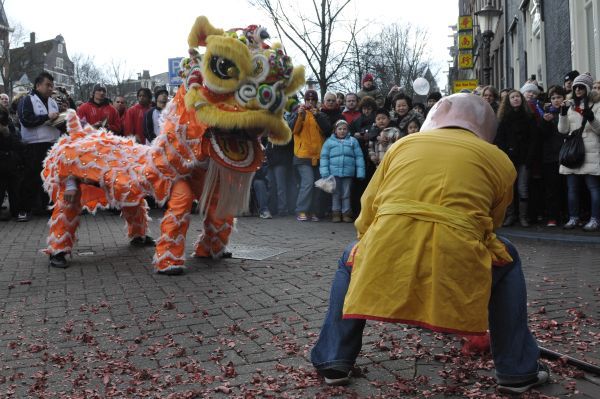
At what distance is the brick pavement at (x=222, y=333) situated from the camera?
3.47 meters

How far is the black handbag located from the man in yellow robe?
5782mm

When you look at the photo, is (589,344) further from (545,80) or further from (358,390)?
(545,80)

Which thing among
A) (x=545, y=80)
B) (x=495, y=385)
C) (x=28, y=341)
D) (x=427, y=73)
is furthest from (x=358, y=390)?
(x=427, y=73)

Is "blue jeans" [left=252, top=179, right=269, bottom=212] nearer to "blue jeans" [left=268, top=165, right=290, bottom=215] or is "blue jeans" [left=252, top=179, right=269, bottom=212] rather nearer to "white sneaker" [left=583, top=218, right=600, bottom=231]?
"blue jeans" [left=268, top=165, right=290, bottom=215]

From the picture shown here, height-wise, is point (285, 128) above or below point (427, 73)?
below

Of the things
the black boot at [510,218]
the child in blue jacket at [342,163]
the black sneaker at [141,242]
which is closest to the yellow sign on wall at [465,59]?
the child in blue jacket at [342,163]

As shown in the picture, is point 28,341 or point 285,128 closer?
point 28,341

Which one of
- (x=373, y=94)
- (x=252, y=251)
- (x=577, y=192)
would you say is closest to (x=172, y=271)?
(x=252, y=251)

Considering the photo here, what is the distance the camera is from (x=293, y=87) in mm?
6293

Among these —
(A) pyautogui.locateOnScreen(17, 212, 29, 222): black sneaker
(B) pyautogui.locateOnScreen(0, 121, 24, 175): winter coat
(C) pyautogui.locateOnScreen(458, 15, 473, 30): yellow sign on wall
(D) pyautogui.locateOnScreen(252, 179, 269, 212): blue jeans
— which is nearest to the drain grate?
(D) pyautogui.locateOnScreen(252, 179, 269, 212): blue jeans

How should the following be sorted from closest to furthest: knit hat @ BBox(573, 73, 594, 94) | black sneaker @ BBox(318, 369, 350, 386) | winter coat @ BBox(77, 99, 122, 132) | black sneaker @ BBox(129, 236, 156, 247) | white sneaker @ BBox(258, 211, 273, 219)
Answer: black sneaker @ BBox(318, 369, 350, 386) < black sneaker @ BBox(129, 236, 156, 247) < knit hat @ BBox(573, 73, 594, 94) < winter coat @ BBox(77, 99, 122, 132) < white sneaker @ BBox(258, 211, 273, 219)

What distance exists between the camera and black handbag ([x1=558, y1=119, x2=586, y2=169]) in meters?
8.55

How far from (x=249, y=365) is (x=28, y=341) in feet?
5.19

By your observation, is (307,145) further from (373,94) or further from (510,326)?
(510,326)
